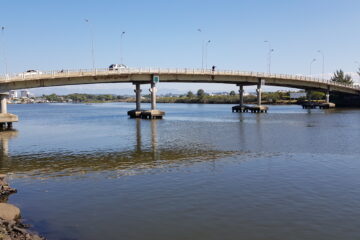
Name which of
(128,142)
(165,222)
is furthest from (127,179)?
(128,142)

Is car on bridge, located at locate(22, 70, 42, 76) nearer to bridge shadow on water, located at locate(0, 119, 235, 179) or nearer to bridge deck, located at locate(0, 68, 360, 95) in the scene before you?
bridge deck, located at locate(0, 68, 360, 95)

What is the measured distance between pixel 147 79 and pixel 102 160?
55.7 m

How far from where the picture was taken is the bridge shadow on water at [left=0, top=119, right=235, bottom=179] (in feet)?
82.3

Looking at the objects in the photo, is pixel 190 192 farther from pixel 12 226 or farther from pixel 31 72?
pixel 31 72

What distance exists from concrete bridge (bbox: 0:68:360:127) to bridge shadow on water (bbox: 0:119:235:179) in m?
28.4

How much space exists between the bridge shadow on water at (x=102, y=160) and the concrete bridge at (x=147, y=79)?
2837 centimetres

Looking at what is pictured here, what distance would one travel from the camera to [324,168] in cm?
2441

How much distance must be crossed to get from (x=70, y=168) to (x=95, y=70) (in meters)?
47.5

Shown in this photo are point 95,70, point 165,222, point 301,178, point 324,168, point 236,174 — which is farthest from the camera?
point 95,70

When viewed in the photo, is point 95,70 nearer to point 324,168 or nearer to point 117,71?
point 117,71

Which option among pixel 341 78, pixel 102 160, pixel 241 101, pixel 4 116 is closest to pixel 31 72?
pixel 4 116

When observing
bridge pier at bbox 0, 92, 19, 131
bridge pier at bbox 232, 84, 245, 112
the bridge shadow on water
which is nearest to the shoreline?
the bridge shadow on water

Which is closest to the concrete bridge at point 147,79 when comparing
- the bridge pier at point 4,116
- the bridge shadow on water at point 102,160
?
the bridge pier at point 4,116

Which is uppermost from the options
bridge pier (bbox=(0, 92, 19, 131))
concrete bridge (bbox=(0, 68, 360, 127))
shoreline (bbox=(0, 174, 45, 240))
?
concrete bridge (bbox=(0, 68, 360, 127))
